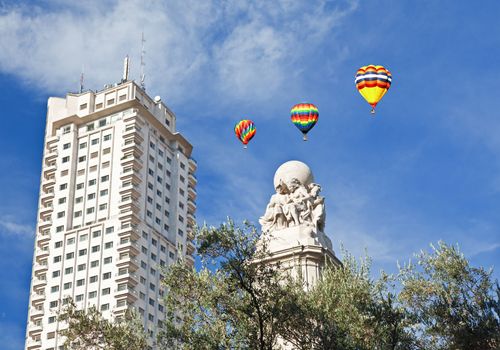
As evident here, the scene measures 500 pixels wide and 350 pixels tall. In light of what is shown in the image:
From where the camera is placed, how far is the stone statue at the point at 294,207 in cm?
3566

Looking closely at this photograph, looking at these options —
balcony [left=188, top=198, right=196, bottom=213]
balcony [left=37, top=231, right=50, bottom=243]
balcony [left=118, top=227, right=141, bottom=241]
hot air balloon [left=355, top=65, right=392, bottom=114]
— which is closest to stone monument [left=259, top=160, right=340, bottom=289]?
hot air balloon [left=355, top=65, right=392, bottom=114]

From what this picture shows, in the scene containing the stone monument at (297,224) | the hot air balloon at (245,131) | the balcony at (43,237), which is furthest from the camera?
the balcony at (43,237)

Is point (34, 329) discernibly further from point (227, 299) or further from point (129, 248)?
point (227, 299)

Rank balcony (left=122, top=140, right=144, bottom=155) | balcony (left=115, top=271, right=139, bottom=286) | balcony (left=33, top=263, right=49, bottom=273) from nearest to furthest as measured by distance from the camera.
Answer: balcony (left=115, top=271, right=139, bottom=286), balcony (left=33, top=263, right=49, bottom=273), balcony (left=122, top=140, right=144, bottom=155)

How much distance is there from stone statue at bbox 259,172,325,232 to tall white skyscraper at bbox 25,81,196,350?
70.2 metres

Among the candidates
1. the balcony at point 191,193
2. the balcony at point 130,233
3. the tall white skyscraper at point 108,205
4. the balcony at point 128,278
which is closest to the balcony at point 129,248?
the tall white skyscraper at point 108,205

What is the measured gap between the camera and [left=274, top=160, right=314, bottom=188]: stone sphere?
121 feet

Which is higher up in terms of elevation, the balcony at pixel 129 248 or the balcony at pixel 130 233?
the balcony at pixel 130 233

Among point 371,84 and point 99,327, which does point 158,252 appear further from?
point 99,327

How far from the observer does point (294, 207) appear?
35.8 m

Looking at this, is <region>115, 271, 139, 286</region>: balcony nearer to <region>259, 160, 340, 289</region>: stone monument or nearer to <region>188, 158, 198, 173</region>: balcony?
<region>188, 158, 198, 173</region>: balcony

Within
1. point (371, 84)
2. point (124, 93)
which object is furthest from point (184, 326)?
point (124, 93)

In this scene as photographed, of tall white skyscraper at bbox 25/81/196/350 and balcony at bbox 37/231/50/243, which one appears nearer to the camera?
tall white skyscraper at bbox 25/81/196/350

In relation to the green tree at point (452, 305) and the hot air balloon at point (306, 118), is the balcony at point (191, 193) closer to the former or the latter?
the hot air balloon at point (306, 118)
